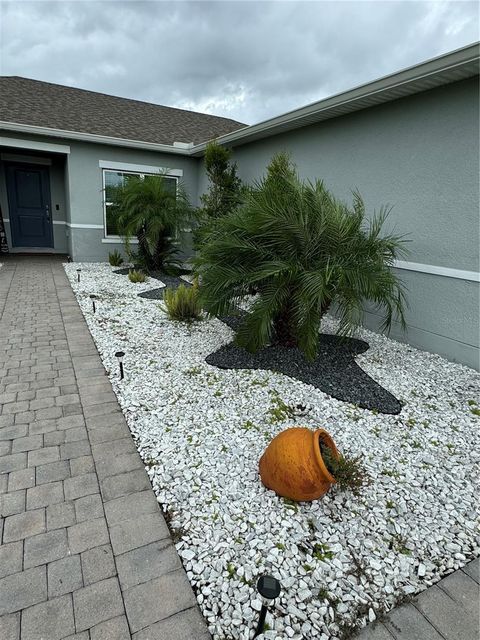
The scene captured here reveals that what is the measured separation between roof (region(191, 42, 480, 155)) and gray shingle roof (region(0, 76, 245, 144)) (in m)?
4.96

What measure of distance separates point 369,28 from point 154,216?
4.95 m

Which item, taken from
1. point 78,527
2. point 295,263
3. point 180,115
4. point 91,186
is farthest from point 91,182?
point 78,527

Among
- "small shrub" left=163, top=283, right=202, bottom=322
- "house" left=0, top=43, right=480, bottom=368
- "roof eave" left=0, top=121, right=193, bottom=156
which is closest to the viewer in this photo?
"house" left=0, top=43, right=480, bottom=368

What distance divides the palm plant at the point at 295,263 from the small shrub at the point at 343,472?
1.27 meters

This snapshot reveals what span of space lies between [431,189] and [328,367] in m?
2.62

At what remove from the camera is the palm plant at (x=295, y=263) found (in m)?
3.33

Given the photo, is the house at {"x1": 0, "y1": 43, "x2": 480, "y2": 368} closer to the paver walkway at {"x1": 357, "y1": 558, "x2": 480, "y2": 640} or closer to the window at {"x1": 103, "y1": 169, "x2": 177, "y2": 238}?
the window at {"x1": 103, "y1": 169, "x2": 177, "y2": 238}

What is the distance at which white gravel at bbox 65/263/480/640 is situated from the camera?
1610mm

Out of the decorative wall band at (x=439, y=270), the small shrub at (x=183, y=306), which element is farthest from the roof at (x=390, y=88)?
the small shrub at (x=183, y=306)

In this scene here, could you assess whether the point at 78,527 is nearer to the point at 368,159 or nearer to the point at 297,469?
the point at 297,469

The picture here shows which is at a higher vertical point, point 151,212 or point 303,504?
point 151,212

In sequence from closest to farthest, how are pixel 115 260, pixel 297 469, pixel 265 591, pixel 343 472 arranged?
pixel 265 591 → pixel 297 469 → pixel 343 472 → pixel 115 260

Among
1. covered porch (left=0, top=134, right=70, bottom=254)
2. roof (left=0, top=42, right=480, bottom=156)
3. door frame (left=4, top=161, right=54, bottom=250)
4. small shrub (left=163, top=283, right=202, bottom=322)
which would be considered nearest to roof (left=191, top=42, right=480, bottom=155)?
roof (left=0, top=42, right=480, bottom=156)

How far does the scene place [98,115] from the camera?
34.4ft
